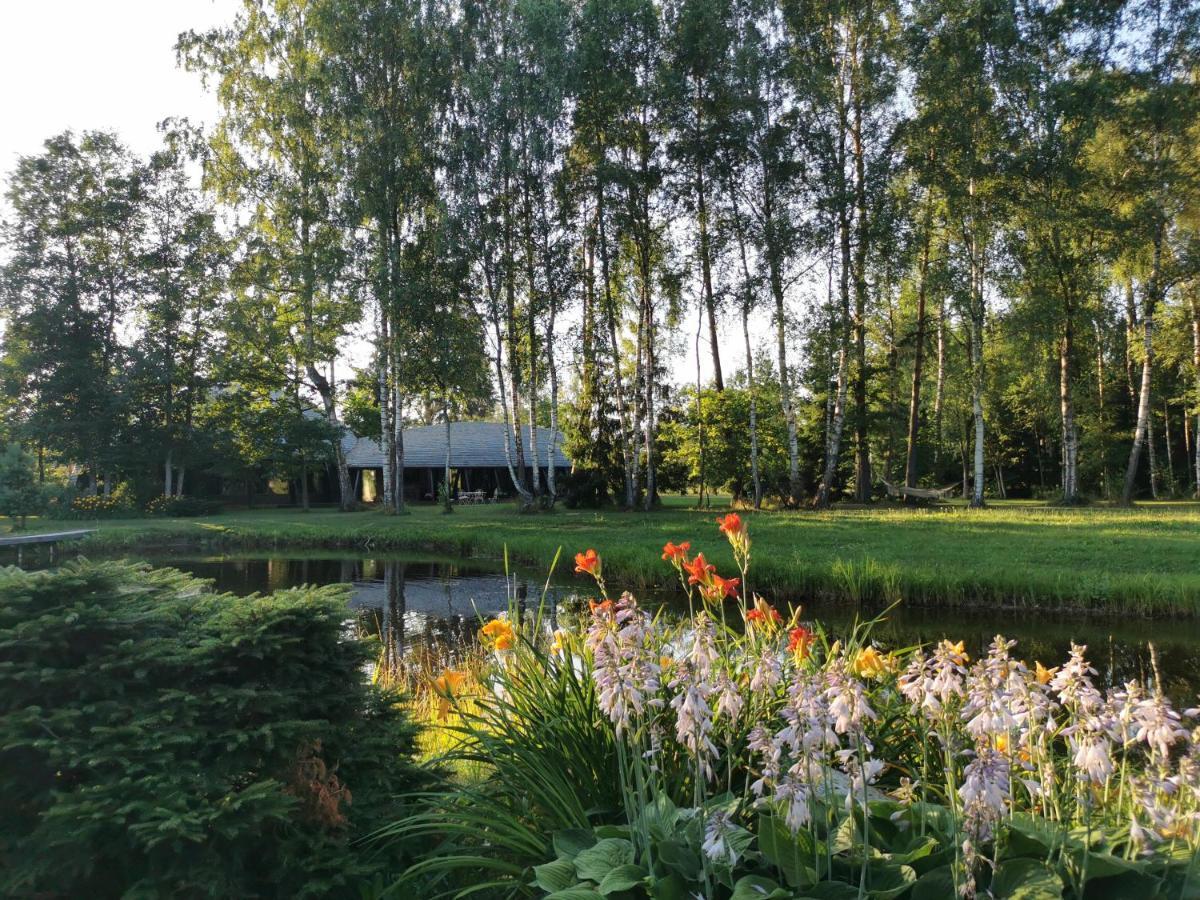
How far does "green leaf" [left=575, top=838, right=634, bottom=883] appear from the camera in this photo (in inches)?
87.7

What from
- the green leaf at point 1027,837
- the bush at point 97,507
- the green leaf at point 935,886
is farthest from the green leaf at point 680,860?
the bush at point 97,507

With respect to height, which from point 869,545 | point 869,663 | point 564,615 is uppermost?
point 869,663

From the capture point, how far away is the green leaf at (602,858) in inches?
87.7

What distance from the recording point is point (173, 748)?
2557 mm

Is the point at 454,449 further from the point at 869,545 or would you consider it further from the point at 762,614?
the point at 762,614

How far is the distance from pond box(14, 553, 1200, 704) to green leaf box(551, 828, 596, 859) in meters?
1.94

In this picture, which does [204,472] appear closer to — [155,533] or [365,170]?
[155,533]

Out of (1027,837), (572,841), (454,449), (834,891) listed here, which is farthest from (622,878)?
(454,449)

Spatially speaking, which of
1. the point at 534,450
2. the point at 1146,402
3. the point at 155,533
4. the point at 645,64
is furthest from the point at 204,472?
the point at 1146,402

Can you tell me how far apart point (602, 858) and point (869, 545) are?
13.3 metres

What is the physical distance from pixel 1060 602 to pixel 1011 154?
641 inches

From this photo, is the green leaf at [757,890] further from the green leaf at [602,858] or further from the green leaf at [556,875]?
the green leaf at [556,875]

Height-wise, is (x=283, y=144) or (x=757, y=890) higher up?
(x=283, y=144)

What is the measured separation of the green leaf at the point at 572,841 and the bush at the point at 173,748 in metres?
0.71
